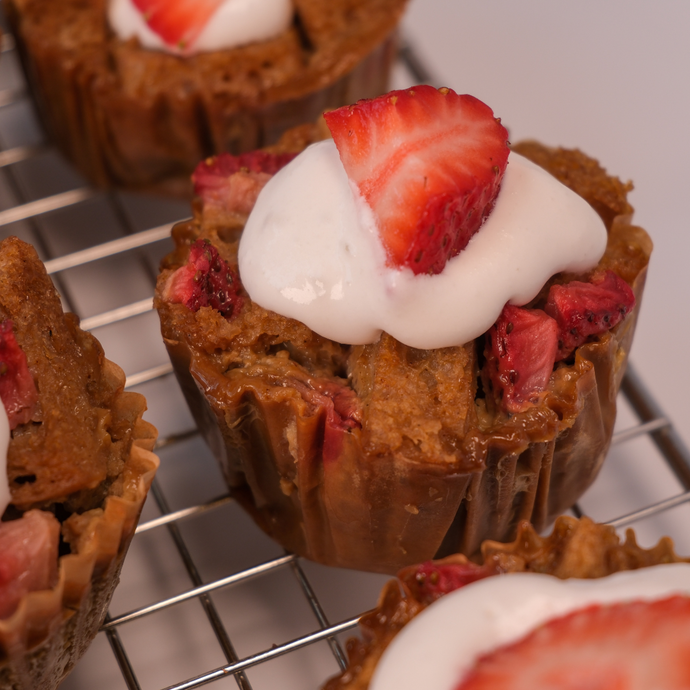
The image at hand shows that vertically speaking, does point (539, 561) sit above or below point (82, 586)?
below

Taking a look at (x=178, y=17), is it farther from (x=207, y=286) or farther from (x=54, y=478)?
(x=54, y=478)

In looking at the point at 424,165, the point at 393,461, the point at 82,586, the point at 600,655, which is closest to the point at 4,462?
the point at 82,586

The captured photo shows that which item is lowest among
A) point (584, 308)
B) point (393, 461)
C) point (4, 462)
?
point (393, 461)

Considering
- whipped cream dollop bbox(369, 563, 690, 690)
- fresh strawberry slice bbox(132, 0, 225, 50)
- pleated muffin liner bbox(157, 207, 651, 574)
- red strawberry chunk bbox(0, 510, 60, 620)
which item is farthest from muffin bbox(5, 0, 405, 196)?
whipped cream dollop bbox(369, 563, 690, 690)

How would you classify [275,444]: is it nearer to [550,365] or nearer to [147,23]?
[550,365]

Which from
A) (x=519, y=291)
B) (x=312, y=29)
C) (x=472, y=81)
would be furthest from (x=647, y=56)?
(x=519, y=291)

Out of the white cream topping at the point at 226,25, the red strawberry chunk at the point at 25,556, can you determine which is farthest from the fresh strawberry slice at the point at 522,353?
the white cream topping at the point at 226,25

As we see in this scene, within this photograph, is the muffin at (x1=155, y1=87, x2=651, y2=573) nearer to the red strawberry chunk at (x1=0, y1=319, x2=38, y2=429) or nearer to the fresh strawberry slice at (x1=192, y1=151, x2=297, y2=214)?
the fresh strawberry slice at (x1=192, y1=151, x2=297, y2=214)
